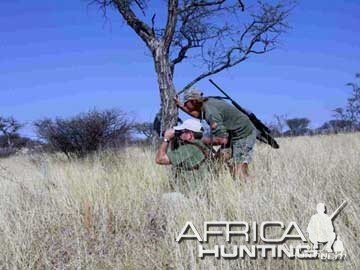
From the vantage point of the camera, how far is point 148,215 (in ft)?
15.2

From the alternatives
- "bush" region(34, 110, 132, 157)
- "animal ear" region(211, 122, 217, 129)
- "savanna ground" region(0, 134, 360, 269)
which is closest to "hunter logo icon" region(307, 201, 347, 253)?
"savanna ground" region(0, 134, 360, 269)

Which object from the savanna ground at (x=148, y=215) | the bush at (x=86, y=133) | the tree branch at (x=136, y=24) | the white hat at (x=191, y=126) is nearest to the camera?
the savanna ground at (x=148, y=215)

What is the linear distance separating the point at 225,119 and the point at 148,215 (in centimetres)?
205

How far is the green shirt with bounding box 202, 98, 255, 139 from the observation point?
18.8 feet

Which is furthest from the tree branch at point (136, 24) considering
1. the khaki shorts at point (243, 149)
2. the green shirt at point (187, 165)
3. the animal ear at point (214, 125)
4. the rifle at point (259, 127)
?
the green shirt at point (187, 165)

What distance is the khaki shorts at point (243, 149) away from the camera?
20.1ft

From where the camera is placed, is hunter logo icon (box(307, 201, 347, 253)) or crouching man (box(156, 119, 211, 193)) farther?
crouching man (box(156, 119, 211, 193))

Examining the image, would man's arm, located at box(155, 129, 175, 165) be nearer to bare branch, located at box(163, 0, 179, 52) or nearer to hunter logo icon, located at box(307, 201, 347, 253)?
hunter logo icon, located at box(307, 201, 347, 253)

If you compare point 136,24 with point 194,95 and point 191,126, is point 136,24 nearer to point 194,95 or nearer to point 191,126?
point 194,95

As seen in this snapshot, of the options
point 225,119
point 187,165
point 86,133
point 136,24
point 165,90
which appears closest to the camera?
point 187,165

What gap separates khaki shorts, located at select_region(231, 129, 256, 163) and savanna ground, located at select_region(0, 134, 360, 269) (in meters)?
0.26

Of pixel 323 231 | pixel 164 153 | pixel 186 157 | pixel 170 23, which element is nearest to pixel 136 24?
pixel 170 23

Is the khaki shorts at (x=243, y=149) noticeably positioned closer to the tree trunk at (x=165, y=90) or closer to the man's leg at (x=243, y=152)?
the man's leg at (x=243, y=152)

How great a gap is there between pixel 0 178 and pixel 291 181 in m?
4.86
